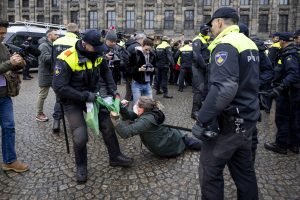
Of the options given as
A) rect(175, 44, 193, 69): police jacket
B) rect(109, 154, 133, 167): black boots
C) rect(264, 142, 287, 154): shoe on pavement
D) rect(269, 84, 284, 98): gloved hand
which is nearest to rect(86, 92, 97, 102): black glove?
rect(109, 154, 133, 167): black boots

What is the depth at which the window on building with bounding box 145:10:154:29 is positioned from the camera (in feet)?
125

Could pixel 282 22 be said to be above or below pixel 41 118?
above

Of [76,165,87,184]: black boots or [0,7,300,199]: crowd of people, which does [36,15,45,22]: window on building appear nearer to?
[0,7,300,199]: crowd of people

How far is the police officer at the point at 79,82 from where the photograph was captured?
380 centimetres

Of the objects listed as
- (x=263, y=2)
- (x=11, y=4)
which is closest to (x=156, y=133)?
(x=263, y=2)

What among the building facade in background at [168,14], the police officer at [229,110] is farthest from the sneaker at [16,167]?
the building facade in background at [168,14]

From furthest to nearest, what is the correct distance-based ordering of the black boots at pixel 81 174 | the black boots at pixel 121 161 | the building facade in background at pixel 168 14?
the building facade in background at pixel 168 14 < the black boots at pixel 121 161 < the black boots at pixel 81 174

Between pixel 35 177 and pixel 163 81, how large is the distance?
23.5 ft

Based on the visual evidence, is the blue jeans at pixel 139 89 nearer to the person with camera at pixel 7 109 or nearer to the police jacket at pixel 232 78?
the person with camera at pixel 7 109

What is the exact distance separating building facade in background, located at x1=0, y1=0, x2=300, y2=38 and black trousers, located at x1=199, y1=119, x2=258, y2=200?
35439mm

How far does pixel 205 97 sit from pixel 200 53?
9.06 ft

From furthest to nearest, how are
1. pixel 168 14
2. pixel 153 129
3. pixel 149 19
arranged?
1. pixel 149 19
2. pixel 168 14
3. pixel 153 129

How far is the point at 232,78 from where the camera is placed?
102 inches

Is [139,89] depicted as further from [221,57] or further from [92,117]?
[221,57]
